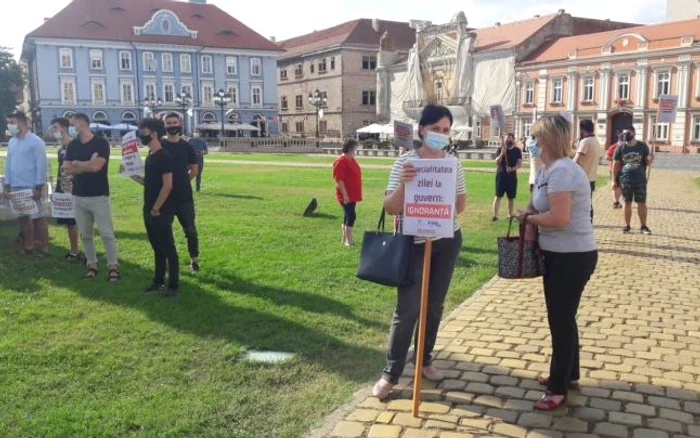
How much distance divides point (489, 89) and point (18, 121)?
54646 mm

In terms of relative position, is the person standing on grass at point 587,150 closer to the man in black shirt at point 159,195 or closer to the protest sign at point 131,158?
the man in black shirt at point 159,195

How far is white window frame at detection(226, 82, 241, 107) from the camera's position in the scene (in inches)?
2923

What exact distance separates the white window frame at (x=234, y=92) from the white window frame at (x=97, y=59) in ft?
44.0

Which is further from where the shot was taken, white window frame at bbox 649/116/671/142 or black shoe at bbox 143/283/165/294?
white window frame at bbox 649/116/671/142

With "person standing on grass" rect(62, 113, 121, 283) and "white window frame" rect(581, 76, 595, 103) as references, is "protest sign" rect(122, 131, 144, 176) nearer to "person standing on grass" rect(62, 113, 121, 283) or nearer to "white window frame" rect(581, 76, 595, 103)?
"person standing on grass" rect(62, 113, 121, 283)

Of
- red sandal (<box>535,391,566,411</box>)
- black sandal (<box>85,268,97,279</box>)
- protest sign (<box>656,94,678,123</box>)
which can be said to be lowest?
red sandal (<box>535,391,566,411</box>)

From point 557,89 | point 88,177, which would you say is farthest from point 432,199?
point 557,89

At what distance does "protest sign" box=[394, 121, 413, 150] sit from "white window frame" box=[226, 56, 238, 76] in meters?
67.6

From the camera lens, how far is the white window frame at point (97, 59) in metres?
68.1

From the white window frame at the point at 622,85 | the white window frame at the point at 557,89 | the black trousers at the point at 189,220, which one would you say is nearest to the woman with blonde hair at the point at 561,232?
the black trousers at the point at 189,220

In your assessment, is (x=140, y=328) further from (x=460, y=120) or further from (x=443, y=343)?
(x=460, y=120)

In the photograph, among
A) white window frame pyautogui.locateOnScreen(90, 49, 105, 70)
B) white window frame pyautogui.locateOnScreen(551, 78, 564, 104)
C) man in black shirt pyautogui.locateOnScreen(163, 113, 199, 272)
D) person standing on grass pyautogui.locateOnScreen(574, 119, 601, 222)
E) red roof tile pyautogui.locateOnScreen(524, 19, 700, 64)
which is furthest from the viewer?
white window frame pyautogui.locateOnScreen(90, 49, 105, 70)

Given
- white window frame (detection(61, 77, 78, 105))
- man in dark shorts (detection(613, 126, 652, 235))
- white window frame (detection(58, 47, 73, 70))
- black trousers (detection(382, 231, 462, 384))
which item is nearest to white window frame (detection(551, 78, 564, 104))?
man in dark shorts (detection(613, 126, 652, 235))

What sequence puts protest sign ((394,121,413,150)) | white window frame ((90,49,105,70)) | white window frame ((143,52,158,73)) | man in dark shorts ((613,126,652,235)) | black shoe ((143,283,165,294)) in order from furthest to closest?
1. white window frame ((143,52,158,73))
2. white window frame ((90,49,105,70))
3. man in dark shorts ((613,126,652,235))
4. protest sign ((394,121,413,150))
5. black shoe ((143,283,165,294))
